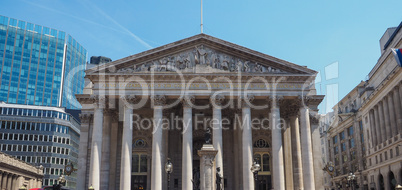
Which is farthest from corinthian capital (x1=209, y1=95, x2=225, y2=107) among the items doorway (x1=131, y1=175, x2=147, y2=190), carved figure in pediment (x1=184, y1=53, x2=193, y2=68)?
doorway (x1=131, y1=175, x2=147, y2=190)

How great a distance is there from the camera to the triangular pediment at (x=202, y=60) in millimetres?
42094

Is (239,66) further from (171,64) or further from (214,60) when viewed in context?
(171,64)

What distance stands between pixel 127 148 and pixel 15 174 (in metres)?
29.3

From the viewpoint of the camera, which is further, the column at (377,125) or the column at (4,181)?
the column at (377,125)

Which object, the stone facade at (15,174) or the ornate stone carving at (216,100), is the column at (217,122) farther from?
the stone facade at (15,174)

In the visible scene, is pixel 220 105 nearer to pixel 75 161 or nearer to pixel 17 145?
pixel 17 145

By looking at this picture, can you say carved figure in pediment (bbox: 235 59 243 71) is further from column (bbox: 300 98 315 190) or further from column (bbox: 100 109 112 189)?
column (bbox: 100 109 112 189)

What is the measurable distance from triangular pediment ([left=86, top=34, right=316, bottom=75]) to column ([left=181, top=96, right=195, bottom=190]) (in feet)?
12.2

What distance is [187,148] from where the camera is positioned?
130ft

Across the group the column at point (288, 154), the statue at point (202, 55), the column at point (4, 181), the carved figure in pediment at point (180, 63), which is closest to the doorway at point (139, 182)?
the carved figure in pediment at point (180, 63)

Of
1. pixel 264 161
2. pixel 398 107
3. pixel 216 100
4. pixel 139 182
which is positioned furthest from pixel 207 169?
pixel 398 107

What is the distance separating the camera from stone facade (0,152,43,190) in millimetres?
53912

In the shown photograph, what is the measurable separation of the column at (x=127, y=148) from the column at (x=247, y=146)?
1165 centimetres

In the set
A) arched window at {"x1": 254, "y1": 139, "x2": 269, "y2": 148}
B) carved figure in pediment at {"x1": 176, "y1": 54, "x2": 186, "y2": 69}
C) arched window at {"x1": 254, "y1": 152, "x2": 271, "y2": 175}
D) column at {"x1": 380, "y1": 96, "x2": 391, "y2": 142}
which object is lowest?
arched window at {"x1": 254, "y1": 152, "x2": 271, "y2": 175}
